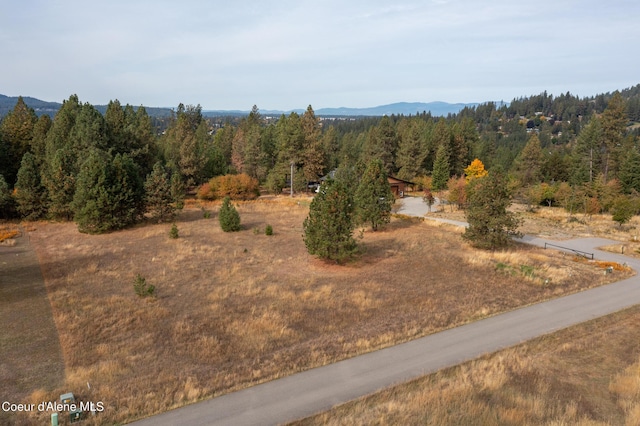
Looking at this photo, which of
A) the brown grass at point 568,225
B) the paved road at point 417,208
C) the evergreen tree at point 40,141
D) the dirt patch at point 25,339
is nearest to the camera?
the dirt patch at point 25,339

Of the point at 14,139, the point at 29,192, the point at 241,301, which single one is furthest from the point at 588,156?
the point at 14,139

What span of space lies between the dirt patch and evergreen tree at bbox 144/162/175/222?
12.9m

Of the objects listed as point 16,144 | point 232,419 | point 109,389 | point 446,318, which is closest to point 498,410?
point 446,318

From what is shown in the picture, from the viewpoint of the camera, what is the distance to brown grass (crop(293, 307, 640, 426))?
1014cm

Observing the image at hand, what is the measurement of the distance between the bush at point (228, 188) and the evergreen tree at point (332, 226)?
89.5ft

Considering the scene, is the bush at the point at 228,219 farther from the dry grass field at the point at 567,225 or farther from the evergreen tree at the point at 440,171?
the evergreen tree at the point at 440,171

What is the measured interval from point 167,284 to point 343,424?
45.0 feet

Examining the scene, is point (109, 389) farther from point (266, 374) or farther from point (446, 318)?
point (446, 318)

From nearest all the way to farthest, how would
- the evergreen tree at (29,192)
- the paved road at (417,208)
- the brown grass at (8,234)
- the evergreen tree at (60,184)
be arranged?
1. the brown grass at (8,234)
2. the evergreen tree at (60,184)
3. the evergreen tree at (29,192)
4. the paved road at (417,208)

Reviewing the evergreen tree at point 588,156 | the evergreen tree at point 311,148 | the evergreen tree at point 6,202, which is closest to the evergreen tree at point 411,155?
the evergreen tree at point 311,148

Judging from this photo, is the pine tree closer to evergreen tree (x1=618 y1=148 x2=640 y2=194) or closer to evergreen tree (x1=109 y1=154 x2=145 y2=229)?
evergreen tree (x1=109 y1=154 x2=145 y2=229)

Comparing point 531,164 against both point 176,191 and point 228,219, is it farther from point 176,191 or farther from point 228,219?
point 176,191

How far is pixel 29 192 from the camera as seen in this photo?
1425 inches

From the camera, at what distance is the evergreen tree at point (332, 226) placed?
2236cm
